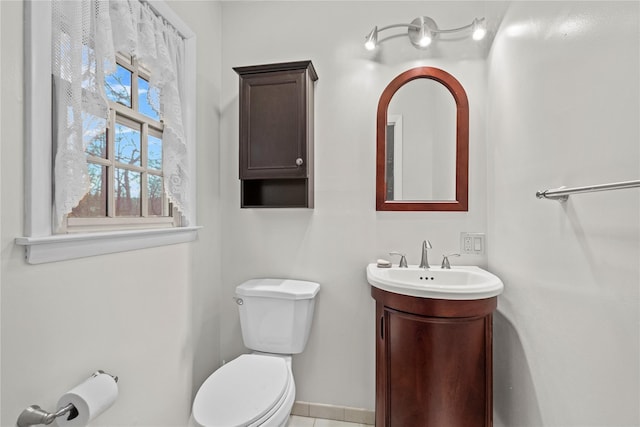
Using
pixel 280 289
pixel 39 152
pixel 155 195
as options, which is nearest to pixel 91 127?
pixel 39 152

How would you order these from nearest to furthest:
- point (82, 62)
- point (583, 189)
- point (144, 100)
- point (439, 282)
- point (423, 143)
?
1. point (583, 189)
2. point (82, 62)
3. point (144, 100)
4. point (439, 282)
5. point (423, 143)

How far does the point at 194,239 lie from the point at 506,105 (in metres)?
1.74

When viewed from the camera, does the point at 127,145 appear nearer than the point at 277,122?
Yes

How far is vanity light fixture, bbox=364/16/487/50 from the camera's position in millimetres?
1527

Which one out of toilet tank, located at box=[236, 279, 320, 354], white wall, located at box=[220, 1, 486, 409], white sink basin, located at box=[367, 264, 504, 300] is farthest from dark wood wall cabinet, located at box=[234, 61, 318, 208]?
white sink basin, located at box=[367, 264, 504, 300]

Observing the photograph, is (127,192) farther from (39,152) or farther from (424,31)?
(424,31)

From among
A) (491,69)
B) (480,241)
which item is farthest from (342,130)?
(480,241)

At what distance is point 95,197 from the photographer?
44.3 inches

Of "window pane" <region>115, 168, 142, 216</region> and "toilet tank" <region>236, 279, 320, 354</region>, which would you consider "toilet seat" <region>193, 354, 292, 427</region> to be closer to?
"toilet tank" <region>236, 279, 320, 354</region>

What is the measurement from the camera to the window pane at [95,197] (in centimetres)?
108

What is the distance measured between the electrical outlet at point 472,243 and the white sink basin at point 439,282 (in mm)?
96

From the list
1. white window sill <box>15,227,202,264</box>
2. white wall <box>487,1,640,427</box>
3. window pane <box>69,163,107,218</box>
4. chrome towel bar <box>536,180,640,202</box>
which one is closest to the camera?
chrome towel bar <box>536,180,640,202</box>

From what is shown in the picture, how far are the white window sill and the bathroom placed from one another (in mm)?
34

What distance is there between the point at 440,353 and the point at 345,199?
915 millimetres
